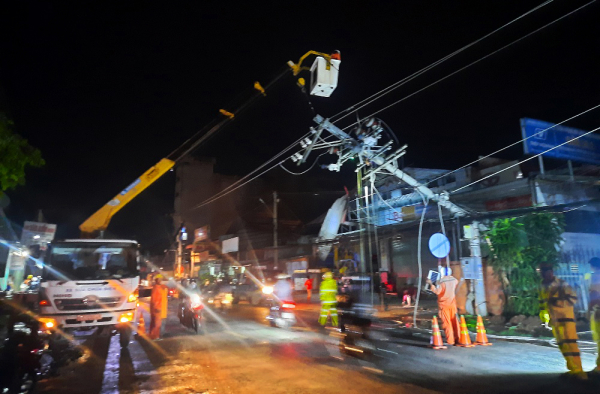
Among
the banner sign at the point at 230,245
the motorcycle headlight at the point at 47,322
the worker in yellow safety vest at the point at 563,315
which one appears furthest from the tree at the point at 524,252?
the banner sign at the point at 230,245

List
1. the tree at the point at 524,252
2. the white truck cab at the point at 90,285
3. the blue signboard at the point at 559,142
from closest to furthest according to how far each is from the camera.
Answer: the white truck cab at the point at 90,285, the tree at the point at 524,252, the blue signboard at the point at 559,142

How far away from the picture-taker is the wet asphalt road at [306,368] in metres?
6.71

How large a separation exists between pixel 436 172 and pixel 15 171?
24.3 metres

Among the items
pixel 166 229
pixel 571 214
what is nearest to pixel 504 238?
pixel 571 214

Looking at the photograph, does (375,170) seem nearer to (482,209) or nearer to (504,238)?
(504,238)

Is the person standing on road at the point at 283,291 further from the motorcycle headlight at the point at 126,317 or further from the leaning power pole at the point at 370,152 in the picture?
the motorcycle headlight at the point at 126,317

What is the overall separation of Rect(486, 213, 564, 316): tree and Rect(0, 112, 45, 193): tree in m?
13.9

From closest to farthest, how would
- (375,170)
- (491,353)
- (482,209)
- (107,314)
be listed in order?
(491,353), (107,314), (375,170), (482,209)

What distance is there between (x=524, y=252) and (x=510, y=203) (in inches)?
292

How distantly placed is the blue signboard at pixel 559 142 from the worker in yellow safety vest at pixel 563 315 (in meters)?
10.4

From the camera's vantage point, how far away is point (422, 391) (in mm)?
6359

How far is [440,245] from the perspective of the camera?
1289cm

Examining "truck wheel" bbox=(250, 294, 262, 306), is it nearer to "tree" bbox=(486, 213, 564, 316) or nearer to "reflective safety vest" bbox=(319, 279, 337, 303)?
"reflective safety vest" bbox=(319, 279, 337, 303)

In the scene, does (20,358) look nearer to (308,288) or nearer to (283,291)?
(283,291)
